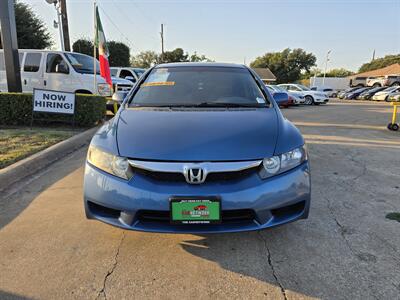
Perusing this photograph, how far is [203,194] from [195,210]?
129 mm

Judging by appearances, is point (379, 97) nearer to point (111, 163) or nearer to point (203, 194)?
point (203, 194)

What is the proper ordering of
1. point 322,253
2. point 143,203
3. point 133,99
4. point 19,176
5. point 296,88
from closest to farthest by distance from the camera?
point 143,203 < point 322,253 < point 133,99 < point 19,176 < point 296,88

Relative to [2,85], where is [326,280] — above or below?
below

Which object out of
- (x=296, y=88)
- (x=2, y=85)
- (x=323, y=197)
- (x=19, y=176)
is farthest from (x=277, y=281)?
(x=296, y=88)

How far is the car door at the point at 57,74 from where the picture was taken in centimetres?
962

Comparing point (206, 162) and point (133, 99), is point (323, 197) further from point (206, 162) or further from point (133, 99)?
point (133, 99)

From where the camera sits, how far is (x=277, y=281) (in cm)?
230

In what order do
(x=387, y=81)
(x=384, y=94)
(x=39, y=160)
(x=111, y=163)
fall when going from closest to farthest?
1. (x=111, y=163)
2. (x=39, y=160)
3. (x=384, y=94)
4. (x=387, y=81)

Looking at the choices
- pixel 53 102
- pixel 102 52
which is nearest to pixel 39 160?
pixel 53 102

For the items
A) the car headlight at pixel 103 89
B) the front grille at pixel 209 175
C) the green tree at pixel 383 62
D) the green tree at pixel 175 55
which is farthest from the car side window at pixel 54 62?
the green tree at pixel 383 62

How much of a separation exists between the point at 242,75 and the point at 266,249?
2115mm

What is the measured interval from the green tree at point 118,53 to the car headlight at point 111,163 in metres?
32.1

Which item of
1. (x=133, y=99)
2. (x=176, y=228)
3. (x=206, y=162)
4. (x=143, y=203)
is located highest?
(x=133, y=99)

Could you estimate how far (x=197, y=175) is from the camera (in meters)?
2.27
